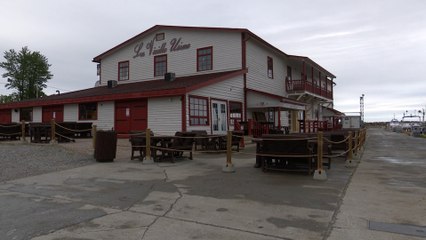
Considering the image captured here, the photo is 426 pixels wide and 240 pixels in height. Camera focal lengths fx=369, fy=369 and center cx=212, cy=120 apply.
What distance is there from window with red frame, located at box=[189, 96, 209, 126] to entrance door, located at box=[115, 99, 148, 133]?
9.11 feet

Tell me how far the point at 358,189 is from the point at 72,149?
11.2m

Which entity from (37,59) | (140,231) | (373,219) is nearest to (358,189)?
(373,219)

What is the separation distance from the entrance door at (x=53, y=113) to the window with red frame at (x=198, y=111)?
10.8 meters

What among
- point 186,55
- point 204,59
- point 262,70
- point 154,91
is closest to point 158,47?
point 186,55

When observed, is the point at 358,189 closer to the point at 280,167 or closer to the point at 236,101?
the point at 280,167

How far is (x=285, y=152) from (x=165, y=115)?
1055cm

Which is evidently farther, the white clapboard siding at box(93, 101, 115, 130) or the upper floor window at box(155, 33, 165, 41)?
the upper floor window at box(155, 33, 165, 41)

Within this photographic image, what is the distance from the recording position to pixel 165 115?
19.1 m

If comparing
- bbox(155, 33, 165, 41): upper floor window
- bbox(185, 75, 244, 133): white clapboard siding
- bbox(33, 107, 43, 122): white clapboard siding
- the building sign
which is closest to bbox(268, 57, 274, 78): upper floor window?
bbox(185, 75, 244, 133): white clapboard siding

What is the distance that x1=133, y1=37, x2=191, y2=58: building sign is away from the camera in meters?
25.0

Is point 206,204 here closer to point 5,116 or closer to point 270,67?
point 270,67

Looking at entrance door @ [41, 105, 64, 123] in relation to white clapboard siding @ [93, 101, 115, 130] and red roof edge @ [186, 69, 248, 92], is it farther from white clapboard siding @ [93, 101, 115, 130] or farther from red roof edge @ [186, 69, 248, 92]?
red roof edge @ [186, 69, 248, 92]

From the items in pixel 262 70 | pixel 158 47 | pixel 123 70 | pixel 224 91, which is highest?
pixel 158 47

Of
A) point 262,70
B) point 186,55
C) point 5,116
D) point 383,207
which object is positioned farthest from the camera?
point 5,116
